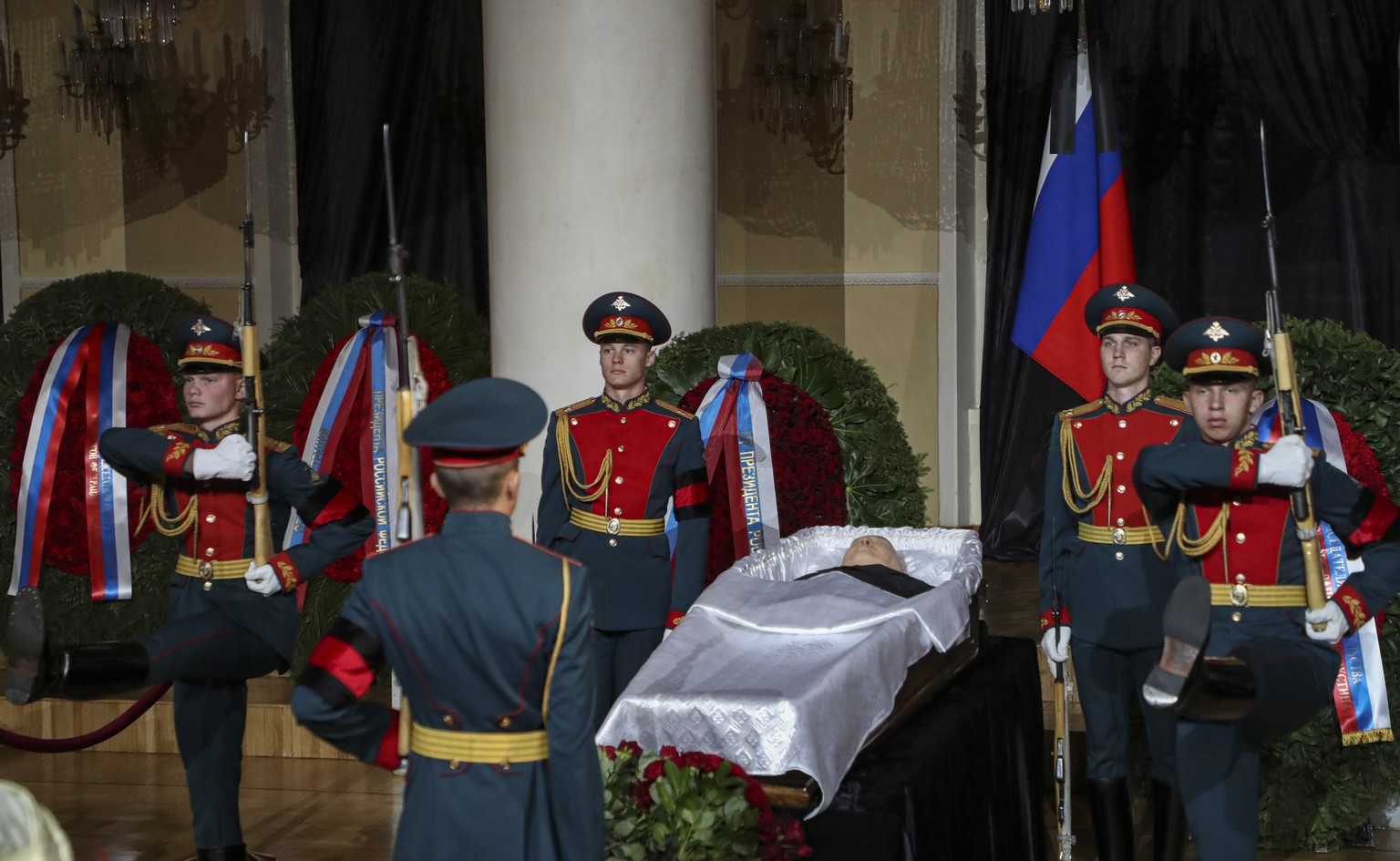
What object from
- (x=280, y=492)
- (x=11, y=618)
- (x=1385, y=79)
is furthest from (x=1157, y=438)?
(x=1385, y=79)

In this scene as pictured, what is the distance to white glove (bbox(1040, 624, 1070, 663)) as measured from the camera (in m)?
4.11

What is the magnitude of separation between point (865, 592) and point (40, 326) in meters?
3.44

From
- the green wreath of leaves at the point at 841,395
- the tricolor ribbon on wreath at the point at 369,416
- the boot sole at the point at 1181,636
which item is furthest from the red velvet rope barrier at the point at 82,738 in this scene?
the boot sole at the point at 1181,636

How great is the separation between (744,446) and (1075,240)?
2.14 metres

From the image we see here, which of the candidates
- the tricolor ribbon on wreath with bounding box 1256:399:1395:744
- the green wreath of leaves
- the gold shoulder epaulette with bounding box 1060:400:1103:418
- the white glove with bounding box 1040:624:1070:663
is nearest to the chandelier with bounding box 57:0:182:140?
the green wreath of leaves

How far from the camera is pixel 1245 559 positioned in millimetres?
3547

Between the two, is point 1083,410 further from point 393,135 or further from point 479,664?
point 393,135

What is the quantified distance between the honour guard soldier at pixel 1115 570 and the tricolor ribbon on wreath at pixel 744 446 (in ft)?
3.50

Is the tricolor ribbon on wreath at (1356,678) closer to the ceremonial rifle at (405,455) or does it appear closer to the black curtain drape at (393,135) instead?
the ceremonial rifle at (405,455)

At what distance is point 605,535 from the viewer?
4.31 meters

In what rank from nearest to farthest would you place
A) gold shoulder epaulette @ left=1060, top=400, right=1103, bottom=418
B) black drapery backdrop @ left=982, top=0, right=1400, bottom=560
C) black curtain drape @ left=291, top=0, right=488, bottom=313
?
1. gold shoulder epaulette @ left=1060, top=400, right=1103, bottom=418
2. black drapery backdrop @ left=982, top=0, right=1400, bottom=560
3. black curtain drape @ left=291, top=0, right=488, bottom=313

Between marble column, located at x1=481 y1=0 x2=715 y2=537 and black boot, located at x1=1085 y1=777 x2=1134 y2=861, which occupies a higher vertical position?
marble column, located at x1=481 y1=0 x2=715 y2=537

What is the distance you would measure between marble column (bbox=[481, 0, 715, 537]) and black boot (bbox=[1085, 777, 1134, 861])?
7.83 feet

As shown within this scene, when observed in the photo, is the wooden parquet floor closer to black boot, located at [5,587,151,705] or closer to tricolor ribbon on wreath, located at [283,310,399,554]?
tricolor ribbon on wreath, located at [283,310,399,554]
